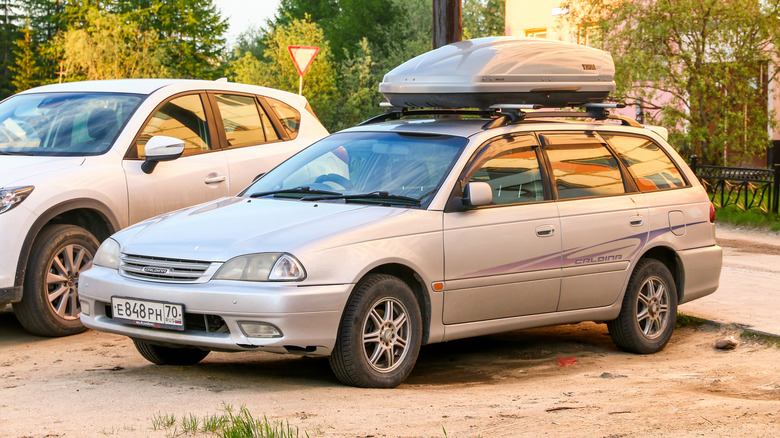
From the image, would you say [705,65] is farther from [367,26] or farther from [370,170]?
[367,26]

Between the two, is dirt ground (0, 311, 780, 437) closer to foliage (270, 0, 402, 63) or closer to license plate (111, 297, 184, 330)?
license plate (111, 297, 184, 330)

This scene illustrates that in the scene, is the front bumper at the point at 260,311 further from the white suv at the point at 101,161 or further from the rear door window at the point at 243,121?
the rear door window at the point at 243,121

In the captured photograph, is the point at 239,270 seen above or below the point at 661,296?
above

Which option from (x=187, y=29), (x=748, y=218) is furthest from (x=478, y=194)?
(x=187, y=29)

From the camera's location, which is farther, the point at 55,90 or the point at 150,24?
the point at 150,24

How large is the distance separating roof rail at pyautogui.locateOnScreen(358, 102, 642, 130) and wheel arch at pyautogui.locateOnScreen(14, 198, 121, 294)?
210cm

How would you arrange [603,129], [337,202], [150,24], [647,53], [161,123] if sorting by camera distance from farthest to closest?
1. [150,24]
2. [647,53]
3. [161,123]
4. [603,129]
5. [337,202]

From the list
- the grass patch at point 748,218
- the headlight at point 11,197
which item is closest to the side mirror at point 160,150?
the headlight at point 11,197

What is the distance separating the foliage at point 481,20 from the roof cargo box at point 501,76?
35067mm

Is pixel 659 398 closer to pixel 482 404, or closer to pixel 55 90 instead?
pixel 482 404

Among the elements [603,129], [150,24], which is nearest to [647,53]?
[603,129]

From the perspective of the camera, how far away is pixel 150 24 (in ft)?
217

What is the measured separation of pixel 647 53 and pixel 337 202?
554 inches

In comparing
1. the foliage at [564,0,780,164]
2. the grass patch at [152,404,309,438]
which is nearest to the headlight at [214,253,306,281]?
the grass patch at [152,404,309,438]
